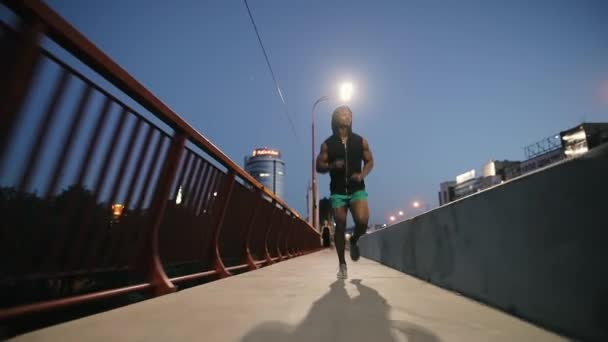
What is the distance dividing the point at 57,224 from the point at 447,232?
9.26 ft

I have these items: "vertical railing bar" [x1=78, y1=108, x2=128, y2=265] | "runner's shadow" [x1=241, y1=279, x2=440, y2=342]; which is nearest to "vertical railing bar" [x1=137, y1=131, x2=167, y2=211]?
"vertical railing bar" [x1=78, y1=108, x2=128, y2=265]

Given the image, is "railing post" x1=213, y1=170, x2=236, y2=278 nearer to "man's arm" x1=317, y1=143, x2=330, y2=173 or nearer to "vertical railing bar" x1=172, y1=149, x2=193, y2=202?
"vertical railing bar" x1=172, y1=149, x2=193, y2=202

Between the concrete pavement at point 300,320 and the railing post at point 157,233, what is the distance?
139mm

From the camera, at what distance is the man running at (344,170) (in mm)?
4098

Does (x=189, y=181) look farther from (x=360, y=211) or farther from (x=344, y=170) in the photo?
(x=360, y=211)

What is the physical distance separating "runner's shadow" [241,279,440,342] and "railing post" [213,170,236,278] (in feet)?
6.74

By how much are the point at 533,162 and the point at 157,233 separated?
288ft

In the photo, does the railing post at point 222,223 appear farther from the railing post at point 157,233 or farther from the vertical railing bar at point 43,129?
the vertical railing bar at point 43,129

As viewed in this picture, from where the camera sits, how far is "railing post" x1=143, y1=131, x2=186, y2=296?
279 cm

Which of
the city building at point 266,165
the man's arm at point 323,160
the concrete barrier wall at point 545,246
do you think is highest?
the city building at point 266,165

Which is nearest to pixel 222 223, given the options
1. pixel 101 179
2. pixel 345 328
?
pixel 101 179

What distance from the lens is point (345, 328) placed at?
1836 millimetres

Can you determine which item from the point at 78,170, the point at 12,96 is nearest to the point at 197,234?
the point at 78,170

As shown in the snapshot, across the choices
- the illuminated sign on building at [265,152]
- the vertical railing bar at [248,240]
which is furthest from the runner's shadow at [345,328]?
the illuminated sign on building at [265,152]
